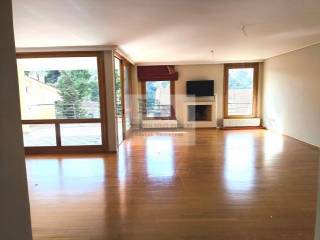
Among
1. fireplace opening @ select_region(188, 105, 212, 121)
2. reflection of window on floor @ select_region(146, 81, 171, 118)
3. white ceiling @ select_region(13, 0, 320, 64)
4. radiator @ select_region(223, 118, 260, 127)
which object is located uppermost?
white ceiling @ select_region(13, 0, 320, 64)

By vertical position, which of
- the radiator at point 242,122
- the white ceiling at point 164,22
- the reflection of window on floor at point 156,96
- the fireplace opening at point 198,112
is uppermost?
the white ceiling at point 164,22

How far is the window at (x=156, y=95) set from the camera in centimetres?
859

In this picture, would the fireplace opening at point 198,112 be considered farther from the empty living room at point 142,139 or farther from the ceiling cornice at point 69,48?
the ceiling cornice at point 69,48

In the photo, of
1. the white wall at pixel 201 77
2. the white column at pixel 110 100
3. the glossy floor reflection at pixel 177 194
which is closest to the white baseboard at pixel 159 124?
the white wall at pixel 201 77

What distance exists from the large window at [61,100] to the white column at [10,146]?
4.19m

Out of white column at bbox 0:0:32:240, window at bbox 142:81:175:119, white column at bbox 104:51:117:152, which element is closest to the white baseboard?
window at bbox 142:81:175:119

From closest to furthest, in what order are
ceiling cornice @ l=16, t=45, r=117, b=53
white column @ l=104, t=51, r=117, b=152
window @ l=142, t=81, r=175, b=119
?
ceiling cornice @ l=16, t=45, r=117, b=53 → white column @ l=104, t=51, r=117, b=152 → window @ l=142, t=81, r=175, b=119

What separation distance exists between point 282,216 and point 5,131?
272cm

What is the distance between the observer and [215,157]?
16.1 feet

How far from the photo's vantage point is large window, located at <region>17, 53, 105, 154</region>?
5.38 metres

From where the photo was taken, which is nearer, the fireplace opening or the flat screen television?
the flat screen television

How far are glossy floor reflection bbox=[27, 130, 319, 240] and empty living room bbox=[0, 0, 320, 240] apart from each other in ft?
0.06

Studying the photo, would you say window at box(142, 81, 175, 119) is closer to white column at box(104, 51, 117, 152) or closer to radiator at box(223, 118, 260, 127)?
radiator at box(223, 118, 260, 127)

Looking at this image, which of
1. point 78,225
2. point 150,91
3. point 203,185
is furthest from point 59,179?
point 150,91
